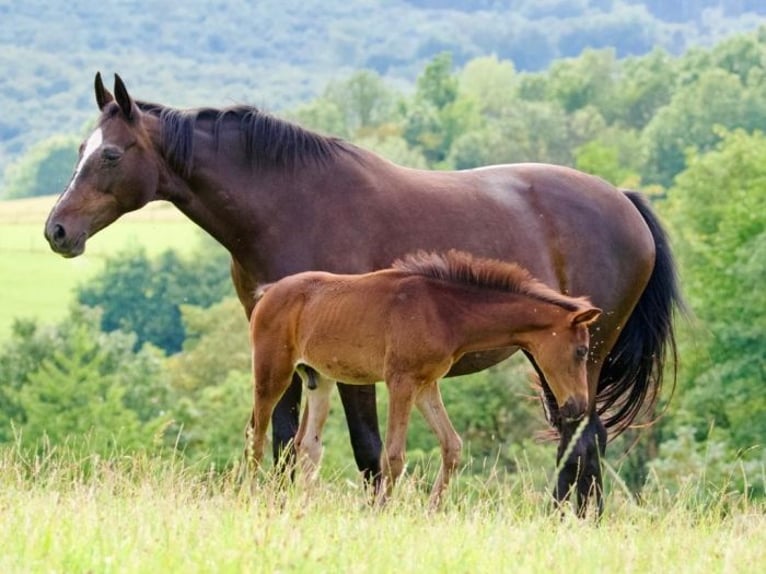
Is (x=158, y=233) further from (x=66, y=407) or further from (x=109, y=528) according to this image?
(x=109, y=528)

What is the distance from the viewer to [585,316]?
771 centimetres

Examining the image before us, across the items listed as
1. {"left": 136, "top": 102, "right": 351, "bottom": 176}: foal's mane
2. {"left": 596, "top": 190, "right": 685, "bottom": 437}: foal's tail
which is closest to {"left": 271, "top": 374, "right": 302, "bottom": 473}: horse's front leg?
{"left": 136, "top": 102, "right": 351, "bottom": 176}: foal's mane

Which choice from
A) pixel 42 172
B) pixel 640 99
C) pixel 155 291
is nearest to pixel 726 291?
pixel 155 291

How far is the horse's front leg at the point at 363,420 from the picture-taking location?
28.7ft

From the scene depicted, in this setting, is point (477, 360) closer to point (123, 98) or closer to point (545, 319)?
point (545, 319)

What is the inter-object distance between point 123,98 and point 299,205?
108 centimetres

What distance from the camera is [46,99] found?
589 ft

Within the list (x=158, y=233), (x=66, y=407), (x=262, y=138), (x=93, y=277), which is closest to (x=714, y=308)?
(x=66, y=407)

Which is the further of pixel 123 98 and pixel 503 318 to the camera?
pixel 123 98

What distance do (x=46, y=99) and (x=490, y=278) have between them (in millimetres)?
176734

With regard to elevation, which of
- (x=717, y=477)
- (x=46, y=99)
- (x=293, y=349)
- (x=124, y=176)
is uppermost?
(x=124, y=176)

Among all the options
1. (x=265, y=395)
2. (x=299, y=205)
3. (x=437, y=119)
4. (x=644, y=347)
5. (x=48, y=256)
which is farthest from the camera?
(x=437, y=119)

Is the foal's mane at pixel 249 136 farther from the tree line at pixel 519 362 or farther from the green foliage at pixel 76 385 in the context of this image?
the green foliage at pixel 76 385

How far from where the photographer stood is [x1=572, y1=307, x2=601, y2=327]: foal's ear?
7.68 m
